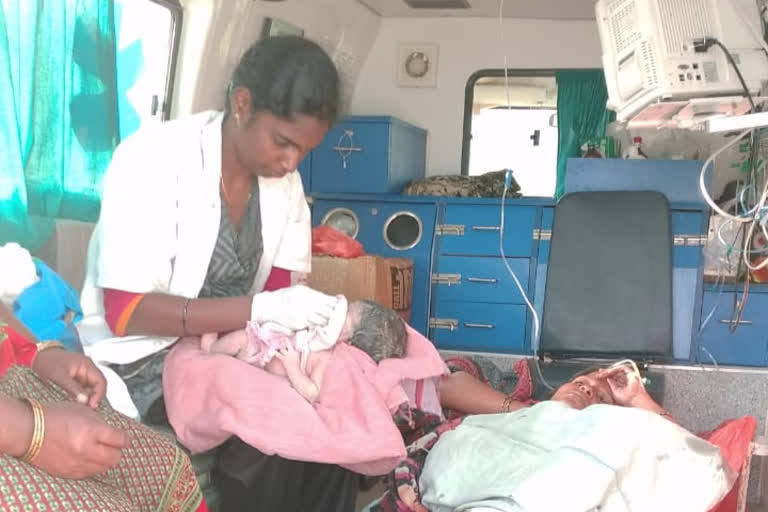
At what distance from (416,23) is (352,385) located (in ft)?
10.3

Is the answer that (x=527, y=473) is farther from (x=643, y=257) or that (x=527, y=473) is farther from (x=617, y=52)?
(x=643, y=257)

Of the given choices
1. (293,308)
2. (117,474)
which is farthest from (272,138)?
(117,474)

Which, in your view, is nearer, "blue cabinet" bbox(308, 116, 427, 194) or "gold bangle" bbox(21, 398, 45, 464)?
"gold bangle" bbox(21, 398, 45, 464)

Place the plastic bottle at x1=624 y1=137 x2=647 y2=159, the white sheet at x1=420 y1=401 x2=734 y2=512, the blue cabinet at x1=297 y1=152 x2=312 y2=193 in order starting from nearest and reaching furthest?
the white sheet at x1=420 y1=401 x2=734 y2=512
the plastic bottle at x1=624 y1=137 x2=647 y2=159
the blue cabinet at x1=297 y1=152 x2=312 y2=193

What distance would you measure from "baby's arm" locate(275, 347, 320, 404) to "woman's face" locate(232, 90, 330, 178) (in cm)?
46

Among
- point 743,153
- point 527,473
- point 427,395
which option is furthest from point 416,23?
point 527,473

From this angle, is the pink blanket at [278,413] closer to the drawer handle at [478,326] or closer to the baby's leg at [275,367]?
the baby's leg at [275,367]

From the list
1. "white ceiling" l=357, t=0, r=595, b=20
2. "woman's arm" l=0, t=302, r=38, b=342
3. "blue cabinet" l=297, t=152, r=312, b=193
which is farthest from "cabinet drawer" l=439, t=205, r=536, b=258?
"woman's arm" l=0, t=302, r=38, b=342

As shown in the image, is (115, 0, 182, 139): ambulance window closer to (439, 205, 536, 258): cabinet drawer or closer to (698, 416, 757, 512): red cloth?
(439, 205, 536, 258): cabinet drawer

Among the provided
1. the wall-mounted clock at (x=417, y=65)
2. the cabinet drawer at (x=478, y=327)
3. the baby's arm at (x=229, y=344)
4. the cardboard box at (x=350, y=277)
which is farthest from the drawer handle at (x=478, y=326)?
the baby's arm at (x=229, y=344)

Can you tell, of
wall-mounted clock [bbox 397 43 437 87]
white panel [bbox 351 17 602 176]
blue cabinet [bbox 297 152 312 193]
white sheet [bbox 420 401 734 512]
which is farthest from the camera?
wall-mounted clock [bbox 397 43 437 87]

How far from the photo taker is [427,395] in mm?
2119

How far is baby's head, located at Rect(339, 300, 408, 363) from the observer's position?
1938mm

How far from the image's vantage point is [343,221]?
384 cm
